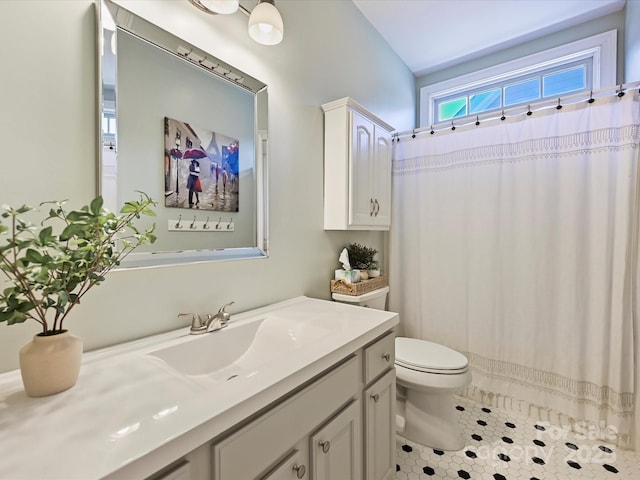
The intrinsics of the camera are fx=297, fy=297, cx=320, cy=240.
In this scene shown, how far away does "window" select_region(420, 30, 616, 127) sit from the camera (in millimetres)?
2207

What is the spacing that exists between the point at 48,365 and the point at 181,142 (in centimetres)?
78

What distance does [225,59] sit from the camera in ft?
4.09

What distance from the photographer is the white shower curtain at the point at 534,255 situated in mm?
1632

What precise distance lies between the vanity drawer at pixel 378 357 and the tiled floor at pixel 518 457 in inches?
26.4

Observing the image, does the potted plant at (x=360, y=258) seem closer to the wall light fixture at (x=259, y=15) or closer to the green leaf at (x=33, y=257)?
the wall light fixture at (x=259, y=15)

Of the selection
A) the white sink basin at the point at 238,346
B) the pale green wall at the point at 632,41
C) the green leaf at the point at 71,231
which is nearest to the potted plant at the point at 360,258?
A: the white sink basin at the point at 238,346

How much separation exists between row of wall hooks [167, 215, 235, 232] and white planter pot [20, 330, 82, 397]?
1.64ft

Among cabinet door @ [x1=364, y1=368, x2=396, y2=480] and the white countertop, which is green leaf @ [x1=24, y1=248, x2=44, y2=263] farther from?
cabinet door @ [x1=364, y1=368, x2=396, y2=480]

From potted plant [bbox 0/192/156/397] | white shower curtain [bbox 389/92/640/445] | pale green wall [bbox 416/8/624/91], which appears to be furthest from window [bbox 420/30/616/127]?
potted plant [bbox 0/192/156/397]

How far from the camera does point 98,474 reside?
1.38 feet

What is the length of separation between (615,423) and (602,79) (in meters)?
2.32

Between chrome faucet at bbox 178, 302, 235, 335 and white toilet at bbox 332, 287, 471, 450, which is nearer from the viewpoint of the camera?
chrome faucet at bbox 178, 302, 235, 335

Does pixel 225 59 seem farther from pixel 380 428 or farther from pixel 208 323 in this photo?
pixel 380 428

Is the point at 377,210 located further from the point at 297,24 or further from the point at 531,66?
the point at 531,66
